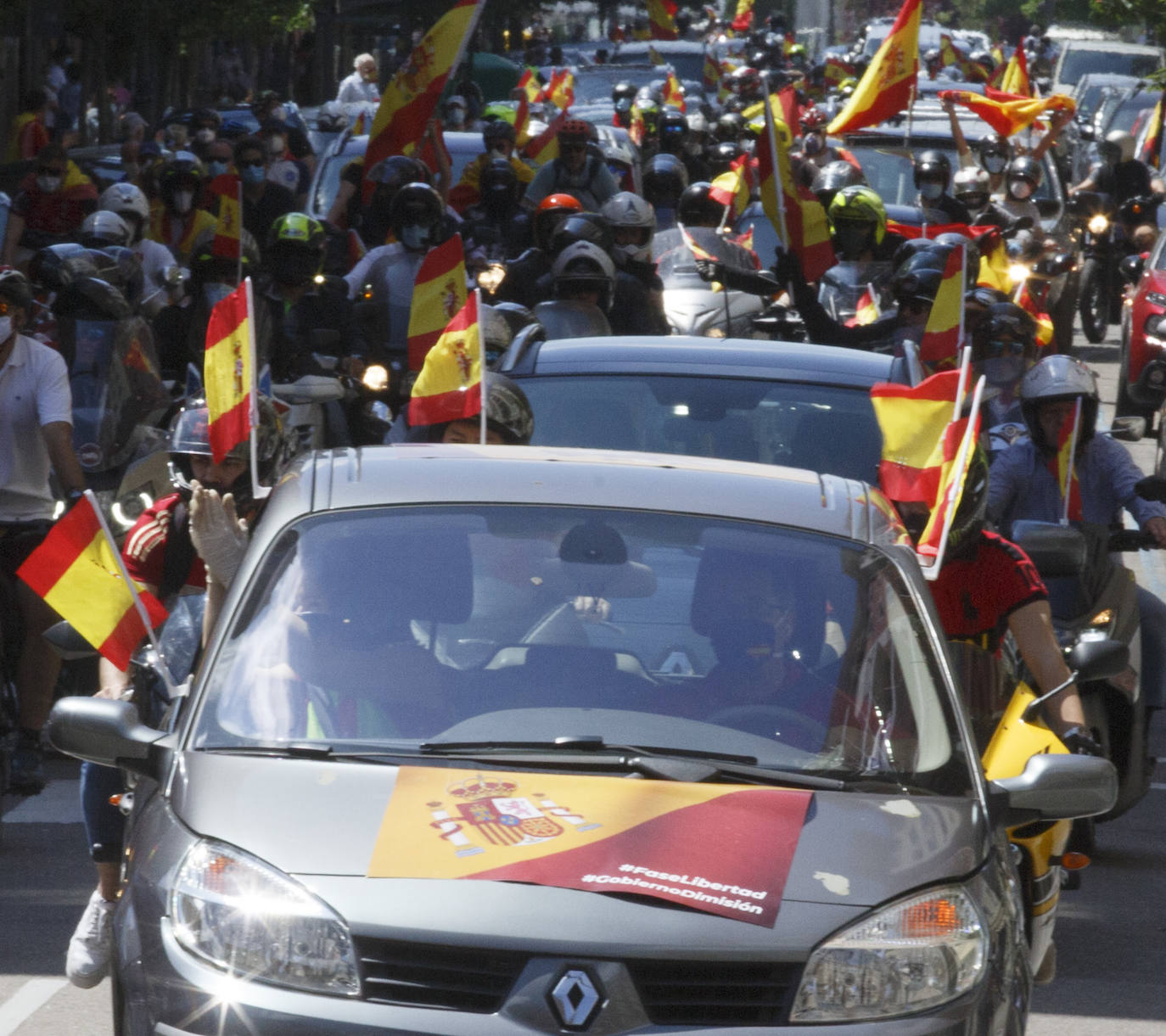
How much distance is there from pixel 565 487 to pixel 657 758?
0.78 meters

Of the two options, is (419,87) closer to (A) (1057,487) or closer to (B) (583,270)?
(B) (583,270)

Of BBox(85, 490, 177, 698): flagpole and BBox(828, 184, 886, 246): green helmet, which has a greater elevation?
BBox(85, 490, 177, 698): flagpole

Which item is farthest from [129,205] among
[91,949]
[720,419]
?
[91,949]

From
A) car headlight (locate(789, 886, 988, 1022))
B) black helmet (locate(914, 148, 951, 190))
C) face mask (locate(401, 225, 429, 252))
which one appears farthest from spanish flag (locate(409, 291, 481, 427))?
black helmet (locate(914, 148, 951, 190))

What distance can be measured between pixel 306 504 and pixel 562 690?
0.71 meters

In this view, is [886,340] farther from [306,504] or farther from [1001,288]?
[306,504]

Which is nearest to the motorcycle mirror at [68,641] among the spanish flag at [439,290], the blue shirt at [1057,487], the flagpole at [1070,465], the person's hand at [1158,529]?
the blue shirt at [1057,487]

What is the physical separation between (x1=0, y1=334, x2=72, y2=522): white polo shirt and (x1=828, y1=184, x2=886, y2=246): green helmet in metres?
5.92

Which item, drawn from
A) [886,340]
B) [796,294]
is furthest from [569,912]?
[796,294]

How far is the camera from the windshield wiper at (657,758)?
4445mm

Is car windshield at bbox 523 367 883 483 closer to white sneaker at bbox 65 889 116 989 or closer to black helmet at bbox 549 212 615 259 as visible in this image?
white sneaker at bbox 65 889 116 989

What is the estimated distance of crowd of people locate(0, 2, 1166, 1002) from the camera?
652 centimetres

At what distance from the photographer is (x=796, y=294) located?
12.8 metres

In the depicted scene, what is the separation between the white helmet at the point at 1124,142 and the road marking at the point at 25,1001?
774 inches
